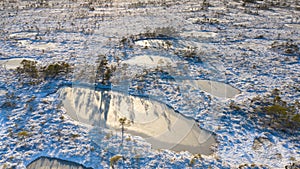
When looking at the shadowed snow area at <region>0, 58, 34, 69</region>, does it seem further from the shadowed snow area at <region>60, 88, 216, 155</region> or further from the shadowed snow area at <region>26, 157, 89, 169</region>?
the shadowed snow area at <region>26, 157, 89, 169</region>

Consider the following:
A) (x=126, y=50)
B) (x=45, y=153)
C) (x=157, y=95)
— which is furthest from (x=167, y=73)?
(x=45, y=153)

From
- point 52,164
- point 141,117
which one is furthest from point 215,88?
point 52,164

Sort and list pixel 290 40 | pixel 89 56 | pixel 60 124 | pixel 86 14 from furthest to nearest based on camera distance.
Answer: pixel 86 14 → pixel 290 40 → pixel 89 56 → pixel 60 124

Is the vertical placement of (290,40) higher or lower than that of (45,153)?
higher

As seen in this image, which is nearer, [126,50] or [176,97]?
[176,97]

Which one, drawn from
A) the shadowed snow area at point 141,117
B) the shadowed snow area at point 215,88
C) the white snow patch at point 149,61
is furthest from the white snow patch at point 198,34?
the shadowed snow area at point 141,117

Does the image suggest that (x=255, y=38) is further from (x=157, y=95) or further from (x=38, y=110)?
(x=38, y=110)
